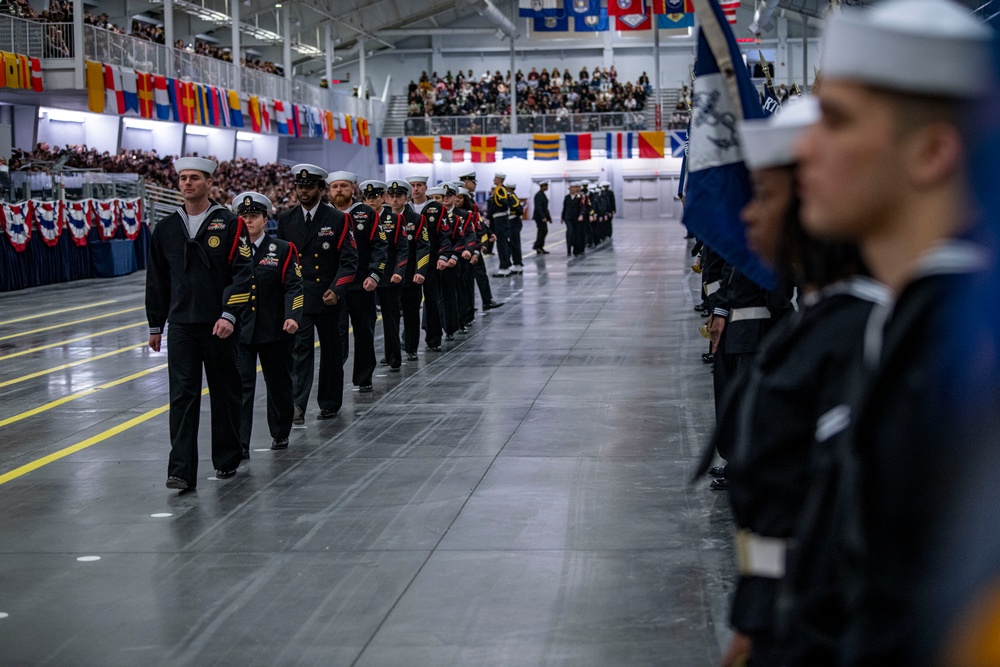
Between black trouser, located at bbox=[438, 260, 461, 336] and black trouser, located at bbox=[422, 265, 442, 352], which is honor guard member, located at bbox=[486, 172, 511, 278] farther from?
black trouser, located at bbox=[422, 265, 442, 352]

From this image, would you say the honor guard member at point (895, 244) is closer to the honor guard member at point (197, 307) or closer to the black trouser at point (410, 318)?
the honor guard member at point (197, 307)

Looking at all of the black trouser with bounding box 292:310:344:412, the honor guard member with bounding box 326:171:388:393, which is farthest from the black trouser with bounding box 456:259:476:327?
the black trouser with bounding box 292:310:344:412

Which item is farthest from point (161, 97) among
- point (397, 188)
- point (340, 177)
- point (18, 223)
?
point (340, 177)

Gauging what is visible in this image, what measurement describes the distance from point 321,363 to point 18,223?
16492mm

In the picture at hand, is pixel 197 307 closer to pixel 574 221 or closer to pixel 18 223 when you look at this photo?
pixel 18 223

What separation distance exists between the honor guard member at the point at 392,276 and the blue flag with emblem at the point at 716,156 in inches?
351

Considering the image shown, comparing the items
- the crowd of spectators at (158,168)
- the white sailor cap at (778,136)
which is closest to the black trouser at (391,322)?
the white sailor cap at (778,136)

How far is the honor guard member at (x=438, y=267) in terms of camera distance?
1535 centimetres

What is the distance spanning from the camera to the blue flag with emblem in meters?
4.32

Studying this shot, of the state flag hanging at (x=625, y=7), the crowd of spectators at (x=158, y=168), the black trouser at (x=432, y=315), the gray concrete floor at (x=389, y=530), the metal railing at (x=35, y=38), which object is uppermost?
the state flag hanging at (x=625, y=7)

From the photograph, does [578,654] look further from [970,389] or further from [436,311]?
[436,311]

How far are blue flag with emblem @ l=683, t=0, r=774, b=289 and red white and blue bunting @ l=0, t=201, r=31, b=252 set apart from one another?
22.4 meters

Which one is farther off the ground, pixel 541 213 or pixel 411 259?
pixel 541 213

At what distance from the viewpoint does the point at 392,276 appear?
13.5 m
